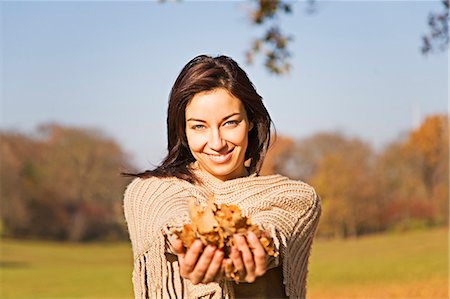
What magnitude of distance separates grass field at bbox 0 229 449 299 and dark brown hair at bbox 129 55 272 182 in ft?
41.6

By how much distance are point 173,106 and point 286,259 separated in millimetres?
838

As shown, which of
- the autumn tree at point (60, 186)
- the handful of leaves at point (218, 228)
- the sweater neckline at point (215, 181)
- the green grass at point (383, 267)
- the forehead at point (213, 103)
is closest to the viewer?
the handful of leaves at point (218, 228)

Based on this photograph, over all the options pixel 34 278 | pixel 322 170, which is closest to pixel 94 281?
pixel 34 278

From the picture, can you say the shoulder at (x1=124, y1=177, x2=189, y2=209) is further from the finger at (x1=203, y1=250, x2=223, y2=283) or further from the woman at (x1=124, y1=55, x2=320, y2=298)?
the finger at (x1=203, y1=250, x2=223, y2=283)

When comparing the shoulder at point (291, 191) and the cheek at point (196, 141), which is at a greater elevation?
the cheek at point (196, 141)

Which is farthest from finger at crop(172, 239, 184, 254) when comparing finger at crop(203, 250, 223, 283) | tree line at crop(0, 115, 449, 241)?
tree line at crop(0, 115, 449, 241)

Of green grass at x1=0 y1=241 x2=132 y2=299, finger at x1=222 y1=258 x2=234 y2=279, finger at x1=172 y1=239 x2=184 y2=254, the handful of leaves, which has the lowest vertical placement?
green grass at x1=0 y1=241 x2=132 y2=299

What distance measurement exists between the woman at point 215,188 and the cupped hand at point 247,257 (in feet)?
1.11

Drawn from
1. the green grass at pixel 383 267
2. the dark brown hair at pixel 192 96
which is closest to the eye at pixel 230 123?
the dark brown hair at pixel 192 96

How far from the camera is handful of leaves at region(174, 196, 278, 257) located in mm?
2854

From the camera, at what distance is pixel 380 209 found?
45.3 m

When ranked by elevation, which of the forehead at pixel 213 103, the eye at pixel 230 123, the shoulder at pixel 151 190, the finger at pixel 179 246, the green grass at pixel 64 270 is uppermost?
the forehead at pixel 213 103

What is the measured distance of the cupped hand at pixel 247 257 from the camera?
2865mm

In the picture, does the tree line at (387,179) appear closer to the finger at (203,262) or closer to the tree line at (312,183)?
the tree line at (312,183)
